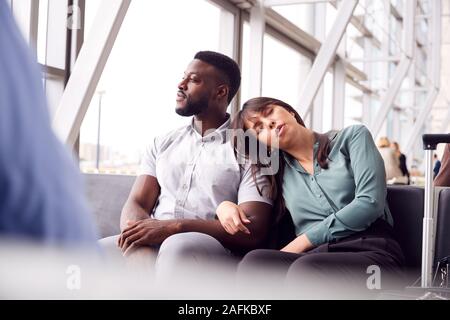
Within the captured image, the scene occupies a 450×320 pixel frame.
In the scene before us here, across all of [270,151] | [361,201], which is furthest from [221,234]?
[361,201]

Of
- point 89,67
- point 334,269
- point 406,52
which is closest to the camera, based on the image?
point 334,269

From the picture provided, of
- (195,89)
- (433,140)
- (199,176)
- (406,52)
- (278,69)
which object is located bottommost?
(199,176)

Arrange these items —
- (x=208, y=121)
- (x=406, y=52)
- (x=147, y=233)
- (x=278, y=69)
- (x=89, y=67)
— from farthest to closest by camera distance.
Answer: (x=406, y=52) → (x=278, y=69) → (x=89, y=67) → (x=208, y=121) → (x=147, y=233)

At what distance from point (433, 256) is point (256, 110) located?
66 centimetres

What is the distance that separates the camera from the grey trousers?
5.20ft

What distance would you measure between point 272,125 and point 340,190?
27cm

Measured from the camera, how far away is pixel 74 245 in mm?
495

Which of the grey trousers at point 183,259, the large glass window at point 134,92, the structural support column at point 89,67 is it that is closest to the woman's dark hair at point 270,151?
the grey trousers at point 183,259

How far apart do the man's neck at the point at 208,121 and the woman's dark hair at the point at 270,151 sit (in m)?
0.09

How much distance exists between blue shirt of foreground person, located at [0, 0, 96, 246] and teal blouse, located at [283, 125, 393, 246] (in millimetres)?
1217

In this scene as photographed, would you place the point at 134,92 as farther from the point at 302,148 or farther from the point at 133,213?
the point at 302,148

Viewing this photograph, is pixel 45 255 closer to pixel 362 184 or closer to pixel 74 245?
pixel 74 245

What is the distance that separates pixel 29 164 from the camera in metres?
0.45

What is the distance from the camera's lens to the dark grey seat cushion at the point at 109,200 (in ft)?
6.90
